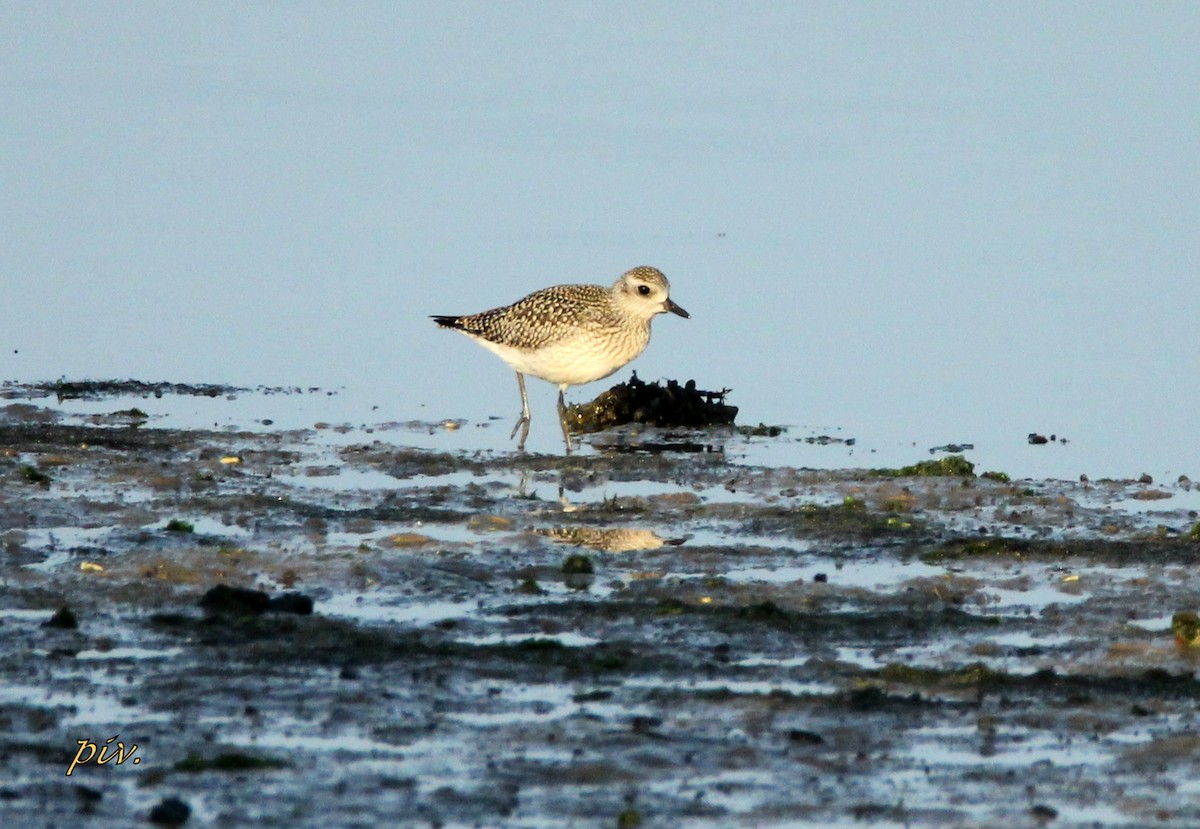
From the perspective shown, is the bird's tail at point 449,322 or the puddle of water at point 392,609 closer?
the puddle of water at point 392,609

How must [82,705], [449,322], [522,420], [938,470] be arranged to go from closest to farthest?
[82,705]
[938,470]
[522,420]
[449,322]

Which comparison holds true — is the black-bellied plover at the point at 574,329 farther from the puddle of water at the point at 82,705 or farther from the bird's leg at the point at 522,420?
the puddle of water at the point at 82,705

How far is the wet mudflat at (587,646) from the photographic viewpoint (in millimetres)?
6113

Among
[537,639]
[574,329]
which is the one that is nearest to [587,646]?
[537,639]

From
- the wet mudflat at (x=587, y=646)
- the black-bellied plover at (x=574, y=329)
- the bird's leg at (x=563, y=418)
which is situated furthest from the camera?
the black-bellied plover at (x=574, y=329)

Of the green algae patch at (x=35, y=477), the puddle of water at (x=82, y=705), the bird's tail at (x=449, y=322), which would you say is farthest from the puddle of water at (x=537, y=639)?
the bird's tail at (x=449, y=322)

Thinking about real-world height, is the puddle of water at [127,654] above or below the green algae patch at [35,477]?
below

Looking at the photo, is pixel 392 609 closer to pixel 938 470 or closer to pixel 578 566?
pixel 578 566

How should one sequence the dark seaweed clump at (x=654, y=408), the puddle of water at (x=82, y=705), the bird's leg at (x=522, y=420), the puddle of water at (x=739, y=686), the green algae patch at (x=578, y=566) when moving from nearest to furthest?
the puddle of water at (x=82, y=705) < the puddle of water at (x=739, y=686) < the green algae patch at (x=578, y=566) < the bird's leg at (x=522, y=420) < the dark seaweed clump at (x=654, y=408)

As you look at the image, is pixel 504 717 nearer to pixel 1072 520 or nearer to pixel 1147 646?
pixel 1147 646

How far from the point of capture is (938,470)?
11.8 meters

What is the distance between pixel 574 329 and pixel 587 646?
260 inches

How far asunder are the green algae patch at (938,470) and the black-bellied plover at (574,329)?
9.04 feet

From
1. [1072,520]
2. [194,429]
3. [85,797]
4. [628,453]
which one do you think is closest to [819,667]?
[85,797]
